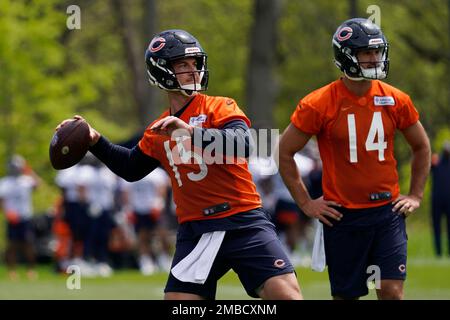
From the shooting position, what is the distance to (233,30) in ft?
131

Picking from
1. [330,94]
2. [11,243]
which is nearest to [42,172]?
[11,243]

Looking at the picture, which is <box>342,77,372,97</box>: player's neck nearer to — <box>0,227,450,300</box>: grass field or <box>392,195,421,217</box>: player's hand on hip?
<box>392,195,421,217</box>: player's hand on hip

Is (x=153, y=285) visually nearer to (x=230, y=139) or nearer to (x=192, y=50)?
(x=192, y=50)

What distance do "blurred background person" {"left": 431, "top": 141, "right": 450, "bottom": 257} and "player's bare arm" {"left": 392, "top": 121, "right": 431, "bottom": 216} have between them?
12.2 m

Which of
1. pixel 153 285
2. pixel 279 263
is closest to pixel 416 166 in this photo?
pixel 279 263

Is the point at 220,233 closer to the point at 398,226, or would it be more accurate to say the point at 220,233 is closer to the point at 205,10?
the point at 398,226

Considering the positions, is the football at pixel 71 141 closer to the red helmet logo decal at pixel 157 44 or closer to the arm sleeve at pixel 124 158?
the arm sleeve at pixel 124 158

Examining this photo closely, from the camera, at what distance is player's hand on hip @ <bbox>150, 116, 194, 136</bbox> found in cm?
643

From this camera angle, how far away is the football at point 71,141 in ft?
23.3

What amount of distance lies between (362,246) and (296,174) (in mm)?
673

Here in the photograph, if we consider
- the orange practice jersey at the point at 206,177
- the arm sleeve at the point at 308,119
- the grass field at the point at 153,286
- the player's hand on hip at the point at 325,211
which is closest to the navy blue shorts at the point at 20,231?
the grass field at the point at 153,286

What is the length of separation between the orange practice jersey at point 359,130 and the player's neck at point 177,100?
0.87 metres
